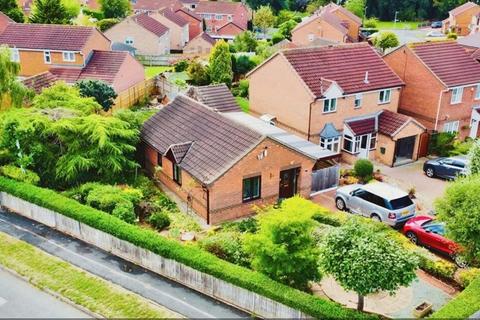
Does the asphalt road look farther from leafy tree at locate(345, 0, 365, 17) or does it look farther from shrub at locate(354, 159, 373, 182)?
leafy tree at locate(345, 0, 365, 17)

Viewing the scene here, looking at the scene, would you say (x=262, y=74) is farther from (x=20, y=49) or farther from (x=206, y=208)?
(x=20, y=49)

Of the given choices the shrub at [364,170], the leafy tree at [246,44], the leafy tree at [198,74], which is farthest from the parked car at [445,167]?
the leafy tree at [246,44]

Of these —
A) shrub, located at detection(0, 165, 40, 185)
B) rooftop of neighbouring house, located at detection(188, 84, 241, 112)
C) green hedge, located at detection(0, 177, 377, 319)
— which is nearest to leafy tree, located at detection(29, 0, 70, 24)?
rooftop of neighbouring house, located at detection(188, 84, 241, 112)

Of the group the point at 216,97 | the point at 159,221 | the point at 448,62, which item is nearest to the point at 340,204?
the point at 159,221

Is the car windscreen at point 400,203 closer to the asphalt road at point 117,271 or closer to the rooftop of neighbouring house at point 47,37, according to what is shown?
the asphalt road at point 117,271

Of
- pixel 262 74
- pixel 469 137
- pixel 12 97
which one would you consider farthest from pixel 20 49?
pixel 469 137

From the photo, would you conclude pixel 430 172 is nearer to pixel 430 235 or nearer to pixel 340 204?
pixel 340 204
